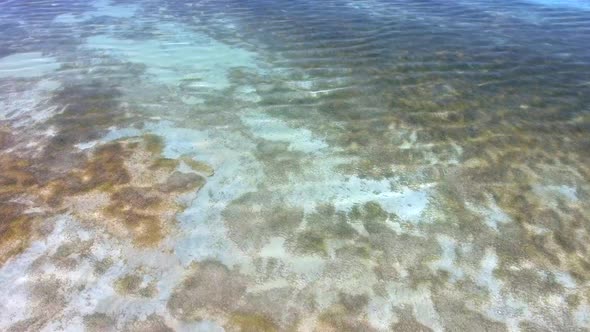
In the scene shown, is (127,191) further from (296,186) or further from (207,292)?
(296,186)

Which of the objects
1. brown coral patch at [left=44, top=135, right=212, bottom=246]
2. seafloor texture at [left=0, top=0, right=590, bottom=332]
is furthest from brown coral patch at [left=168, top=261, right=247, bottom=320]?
brown coral patch at [left=44, top=135, right=212, bottom=246]

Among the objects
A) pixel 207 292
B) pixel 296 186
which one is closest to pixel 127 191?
pixel 207 292

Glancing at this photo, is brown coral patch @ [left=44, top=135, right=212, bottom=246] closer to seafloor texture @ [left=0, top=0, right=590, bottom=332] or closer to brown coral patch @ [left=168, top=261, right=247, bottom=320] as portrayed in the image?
seafloor texture @ [left=0, top=0, right=590, bottom=332]

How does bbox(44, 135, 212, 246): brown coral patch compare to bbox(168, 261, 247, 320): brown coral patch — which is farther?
bbox(44, 135, 212, 246): brown coral patch

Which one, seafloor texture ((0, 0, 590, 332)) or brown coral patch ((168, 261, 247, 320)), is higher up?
seafloor texture ((0, 0, 590, 332))

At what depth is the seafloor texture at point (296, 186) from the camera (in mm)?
3275

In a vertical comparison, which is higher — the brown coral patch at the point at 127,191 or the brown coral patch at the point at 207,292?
the brown coral patch at the point at 127,191

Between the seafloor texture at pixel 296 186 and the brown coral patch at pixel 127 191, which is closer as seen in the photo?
the seafloor texture at pixel 296 186

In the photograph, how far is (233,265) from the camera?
3.59m

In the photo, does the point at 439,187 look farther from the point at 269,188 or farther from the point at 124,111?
the point at 124,111

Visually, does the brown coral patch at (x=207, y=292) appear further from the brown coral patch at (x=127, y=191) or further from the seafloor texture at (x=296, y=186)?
the brown coral patch at (x=127, y=191)

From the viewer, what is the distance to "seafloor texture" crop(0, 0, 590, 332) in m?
3.28

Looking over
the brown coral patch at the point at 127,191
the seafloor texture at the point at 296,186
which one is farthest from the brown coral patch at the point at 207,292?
the brown coral patch at the point at 127,191

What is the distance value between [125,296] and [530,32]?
10412mm
